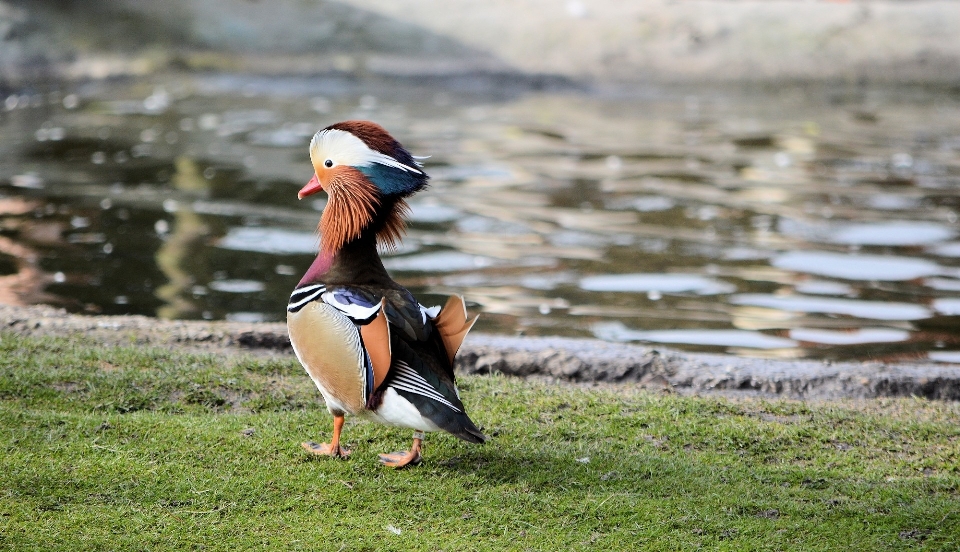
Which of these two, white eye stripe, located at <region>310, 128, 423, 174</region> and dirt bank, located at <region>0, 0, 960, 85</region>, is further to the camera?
dirt bank, located at <region>0, 0, 960, 85</region>

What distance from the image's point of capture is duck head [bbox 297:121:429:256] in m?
3.78

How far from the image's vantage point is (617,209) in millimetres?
8766

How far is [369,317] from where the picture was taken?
3598mm

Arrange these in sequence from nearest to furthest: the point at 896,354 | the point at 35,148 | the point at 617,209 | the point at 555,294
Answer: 1. the point at 896,354
2. the point at 555,294
3. the point at 617,209
4. the point at 35,148

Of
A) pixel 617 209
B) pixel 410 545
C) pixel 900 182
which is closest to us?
pixel 410 545

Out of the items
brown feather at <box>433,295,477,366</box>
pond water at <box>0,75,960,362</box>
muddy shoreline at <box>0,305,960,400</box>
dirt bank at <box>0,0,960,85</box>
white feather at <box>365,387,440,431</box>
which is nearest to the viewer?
white feather at <box>365,387,440,431</box>

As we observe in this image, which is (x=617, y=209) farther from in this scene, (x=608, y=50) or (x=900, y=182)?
(x=608, y=50)

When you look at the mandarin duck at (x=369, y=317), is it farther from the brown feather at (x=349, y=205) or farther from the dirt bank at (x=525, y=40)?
the dirt bank at (x=525, y=40)

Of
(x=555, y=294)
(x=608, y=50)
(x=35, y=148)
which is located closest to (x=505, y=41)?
(x=608, y=50)

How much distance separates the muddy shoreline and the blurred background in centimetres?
60

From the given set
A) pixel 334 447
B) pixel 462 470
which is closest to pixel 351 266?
pixel 334 447

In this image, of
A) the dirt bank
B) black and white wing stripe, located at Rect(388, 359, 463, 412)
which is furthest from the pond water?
black and white wing stripe, located at Rect(388, 359, 463, 412)

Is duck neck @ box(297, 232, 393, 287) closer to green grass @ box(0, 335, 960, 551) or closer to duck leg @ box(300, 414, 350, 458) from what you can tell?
duck leg @ box(300, 414, 350, 458)

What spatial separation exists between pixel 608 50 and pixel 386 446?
11.8 m
